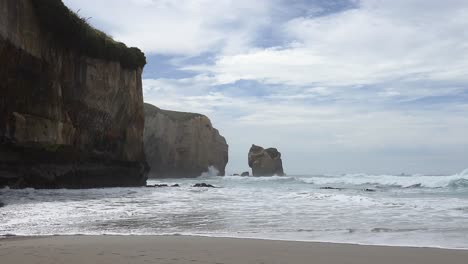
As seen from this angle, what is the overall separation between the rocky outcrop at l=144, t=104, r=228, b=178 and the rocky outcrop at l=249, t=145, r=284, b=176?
332 inches

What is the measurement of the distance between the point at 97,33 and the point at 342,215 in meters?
19.3

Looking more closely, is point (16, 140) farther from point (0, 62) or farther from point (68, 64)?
point (68, 64)

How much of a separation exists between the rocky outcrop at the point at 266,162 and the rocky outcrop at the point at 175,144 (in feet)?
27.7

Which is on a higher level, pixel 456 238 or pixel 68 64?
pixel 68 64

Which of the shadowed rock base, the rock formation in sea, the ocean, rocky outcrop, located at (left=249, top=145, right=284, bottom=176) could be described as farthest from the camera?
rocky outcrop, located at (left=249, top=145, right=284, bottom=176)

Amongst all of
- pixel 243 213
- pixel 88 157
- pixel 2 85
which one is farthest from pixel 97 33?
pixel 243 213

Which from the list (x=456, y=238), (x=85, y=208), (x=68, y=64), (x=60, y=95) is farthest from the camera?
(x=68, y=64)

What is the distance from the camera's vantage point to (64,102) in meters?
22.4

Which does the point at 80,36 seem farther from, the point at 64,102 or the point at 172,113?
the point at 172,113

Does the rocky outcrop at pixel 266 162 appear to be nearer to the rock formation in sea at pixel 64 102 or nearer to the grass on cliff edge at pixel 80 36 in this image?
the rock formation in sea at pixel 64 102

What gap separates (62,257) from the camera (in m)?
4.90

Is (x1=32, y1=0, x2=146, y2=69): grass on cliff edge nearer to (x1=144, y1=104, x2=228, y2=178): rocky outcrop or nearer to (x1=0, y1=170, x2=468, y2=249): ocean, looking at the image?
(x1=0, y1=170, x2=468, y2=249): ocean

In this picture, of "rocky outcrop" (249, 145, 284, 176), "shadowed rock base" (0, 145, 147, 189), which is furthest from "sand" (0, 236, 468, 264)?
"rocky outcrop" (249, 145, 284, 176)

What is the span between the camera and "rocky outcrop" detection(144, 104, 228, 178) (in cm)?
5997
